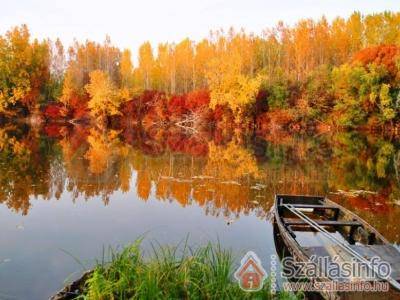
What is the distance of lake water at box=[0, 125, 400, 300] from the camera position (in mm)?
8461

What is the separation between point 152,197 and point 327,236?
7.17m

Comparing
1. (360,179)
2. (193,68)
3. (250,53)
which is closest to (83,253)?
(360,179)

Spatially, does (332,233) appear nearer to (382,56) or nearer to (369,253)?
(369,253)

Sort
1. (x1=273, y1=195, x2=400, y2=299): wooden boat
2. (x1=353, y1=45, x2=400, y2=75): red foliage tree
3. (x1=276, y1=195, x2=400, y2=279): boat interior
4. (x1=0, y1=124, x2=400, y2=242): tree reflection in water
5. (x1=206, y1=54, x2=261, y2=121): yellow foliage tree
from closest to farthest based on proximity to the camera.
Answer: (x1=273, y1=195, x2=400, y2=299): wooden boat < (x1=276, y1=195, x2=400, y2=279): boat interior < (x1=0, y1=124, x2=400, y2=242): tree reflection in water < (x1=353, y1=45, x2=400, y2=75): red foliage tree < (x1=206, y1=54, x2=261, y2=121): yellow foliage tree

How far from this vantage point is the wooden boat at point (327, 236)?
673 centimetres

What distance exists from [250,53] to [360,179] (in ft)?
134

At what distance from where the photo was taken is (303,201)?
1102 centimetres

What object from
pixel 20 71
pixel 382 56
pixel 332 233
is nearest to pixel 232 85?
pixel 382 56

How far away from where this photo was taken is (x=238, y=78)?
44562 mm

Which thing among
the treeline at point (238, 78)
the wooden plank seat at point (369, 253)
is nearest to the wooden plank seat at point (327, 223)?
the wooden plank seat at point (369, 253)

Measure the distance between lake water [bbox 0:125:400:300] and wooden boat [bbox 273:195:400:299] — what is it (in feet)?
2.35

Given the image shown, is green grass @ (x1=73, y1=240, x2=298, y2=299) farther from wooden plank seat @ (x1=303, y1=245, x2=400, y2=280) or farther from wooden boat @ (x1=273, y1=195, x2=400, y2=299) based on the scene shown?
wooden plank seat @ (x1=303, y1=245, x2=400, y2=280)

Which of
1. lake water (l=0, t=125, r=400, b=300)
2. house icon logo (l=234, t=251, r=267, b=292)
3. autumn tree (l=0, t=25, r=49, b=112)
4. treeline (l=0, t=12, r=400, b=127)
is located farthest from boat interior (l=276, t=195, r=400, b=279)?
autumn tree (l=0, t=25, r=49, b=112)

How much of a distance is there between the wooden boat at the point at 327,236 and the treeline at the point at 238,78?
28399mm
